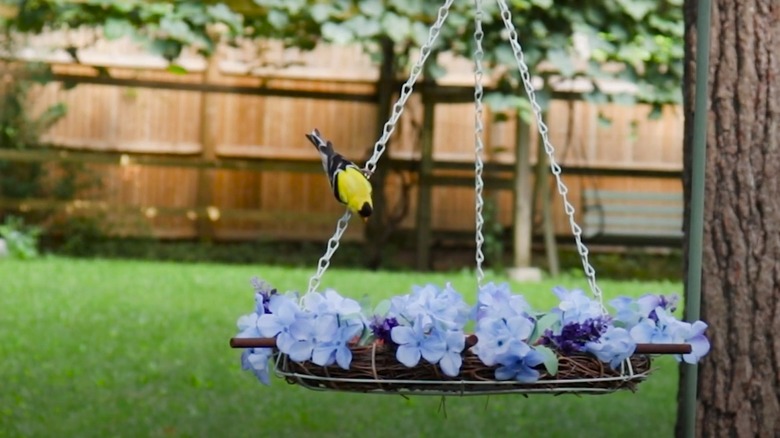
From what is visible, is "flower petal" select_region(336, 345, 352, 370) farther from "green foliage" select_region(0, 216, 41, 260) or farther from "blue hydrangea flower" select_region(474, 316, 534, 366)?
"green foliage" select_region(0, 216, 41, 260)

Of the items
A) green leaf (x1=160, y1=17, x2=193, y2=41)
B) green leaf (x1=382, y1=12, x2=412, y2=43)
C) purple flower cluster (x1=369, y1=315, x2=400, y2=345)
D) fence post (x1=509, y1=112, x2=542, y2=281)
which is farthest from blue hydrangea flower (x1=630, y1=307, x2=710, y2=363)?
fence post (x1=509, y1=112, x2=542, y2=281)

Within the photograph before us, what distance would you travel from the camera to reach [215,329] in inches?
257

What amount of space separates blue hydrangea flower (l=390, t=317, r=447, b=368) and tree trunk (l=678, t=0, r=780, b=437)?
1.42 meters

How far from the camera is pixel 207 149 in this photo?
11.0m

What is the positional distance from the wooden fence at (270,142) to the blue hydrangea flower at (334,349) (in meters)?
8.66

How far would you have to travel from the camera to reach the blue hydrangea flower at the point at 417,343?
1973 millimetres

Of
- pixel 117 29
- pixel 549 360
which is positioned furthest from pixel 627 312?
pixel 117 29

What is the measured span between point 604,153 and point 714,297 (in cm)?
827

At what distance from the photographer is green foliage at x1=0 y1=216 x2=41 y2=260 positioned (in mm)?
9742

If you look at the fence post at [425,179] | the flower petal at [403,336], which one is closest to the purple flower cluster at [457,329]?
the flower petal at [403,336]

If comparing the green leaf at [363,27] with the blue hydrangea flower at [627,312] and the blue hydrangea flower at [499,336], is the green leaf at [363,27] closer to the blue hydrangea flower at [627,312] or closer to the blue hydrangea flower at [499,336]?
the blue hydrangea flower at [627,312]

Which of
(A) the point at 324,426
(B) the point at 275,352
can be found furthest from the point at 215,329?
(B) the point at 275,352

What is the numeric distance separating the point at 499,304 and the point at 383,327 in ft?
0.64

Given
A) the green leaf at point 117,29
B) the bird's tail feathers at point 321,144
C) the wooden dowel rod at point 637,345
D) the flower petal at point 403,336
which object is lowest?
the wooden dowel rod at point 637,345
